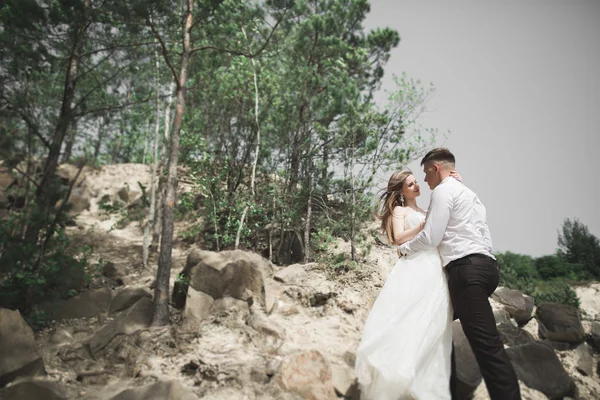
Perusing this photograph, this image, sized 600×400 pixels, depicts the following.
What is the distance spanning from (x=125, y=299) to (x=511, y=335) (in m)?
7.58

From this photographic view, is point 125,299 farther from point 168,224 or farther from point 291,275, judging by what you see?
point 291,275

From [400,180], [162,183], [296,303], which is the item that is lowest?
[296,303]

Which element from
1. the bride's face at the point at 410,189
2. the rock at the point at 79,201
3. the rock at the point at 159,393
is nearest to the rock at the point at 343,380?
the rock at the point at 159,393

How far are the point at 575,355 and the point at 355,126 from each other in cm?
691

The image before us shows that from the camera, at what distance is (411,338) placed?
2598 mm

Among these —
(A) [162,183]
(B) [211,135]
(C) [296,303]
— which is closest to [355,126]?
(C) [296,303]

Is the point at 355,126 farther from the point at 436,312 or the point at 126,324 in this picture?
the point at 126,324

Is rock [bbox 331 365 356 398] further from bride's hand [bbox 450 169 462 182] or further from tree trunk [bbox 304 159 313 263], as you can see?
tree trunk [bbox 304 159 313 263]

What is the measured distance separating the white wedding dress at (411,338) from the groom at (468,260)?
0.41ft

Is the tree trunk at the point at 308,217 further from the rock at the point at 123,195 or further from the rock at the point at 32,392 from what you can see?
the rock at the point at 123,195

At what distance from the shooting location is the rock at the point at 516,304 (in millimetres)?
7535

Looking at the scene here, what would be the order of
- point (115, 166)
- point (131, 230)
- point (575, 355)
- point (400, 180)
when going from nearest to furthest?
point (400, 180) < point (575, 355) < point (131, 230) < point (115, 166)

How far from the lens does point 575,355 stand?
6.98 metres

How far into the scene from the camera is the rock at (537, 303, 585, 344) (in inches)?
288
